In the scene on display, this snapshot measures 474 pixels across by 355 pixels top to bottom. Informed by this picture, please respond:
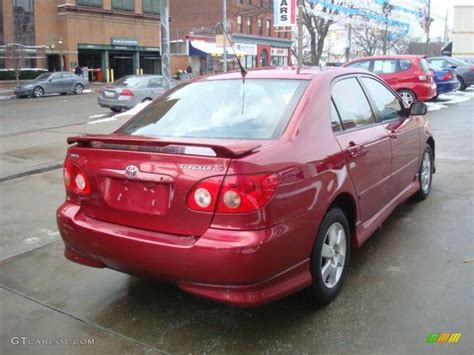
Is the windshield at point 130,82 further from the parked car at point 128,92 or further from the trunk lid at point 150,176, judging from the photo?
the trunk lid at point 150,176

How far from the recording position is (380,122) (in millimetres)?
4562

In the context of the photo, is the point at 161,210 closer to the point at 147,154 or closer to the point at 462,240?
the point at 147,154

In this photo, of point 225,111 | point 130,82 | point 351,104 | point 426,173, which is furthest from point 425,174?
point 130,82

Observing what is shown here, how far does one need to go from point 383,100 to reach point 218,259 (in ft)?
9.21

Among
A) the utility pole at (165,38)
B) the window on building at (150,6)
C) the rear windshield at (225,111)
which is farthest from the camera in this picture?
the window on building at (150,6)

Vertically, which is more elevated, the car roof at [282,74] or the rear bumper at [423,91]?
the car roof at [282,74]

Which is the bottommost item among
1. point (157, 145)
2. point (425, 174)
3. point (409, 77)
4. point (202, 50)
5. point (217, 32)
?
point (425, 174)

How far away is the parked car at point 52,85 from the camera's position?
28766 mm

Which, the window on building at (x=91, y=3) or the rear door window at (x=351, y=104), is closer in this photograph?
the rear door window at (x=351, y=104)

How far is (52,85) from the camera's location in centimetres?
2955

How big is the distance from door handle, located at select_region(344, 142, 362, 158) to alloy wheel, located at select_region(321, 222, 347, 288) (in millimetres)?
525

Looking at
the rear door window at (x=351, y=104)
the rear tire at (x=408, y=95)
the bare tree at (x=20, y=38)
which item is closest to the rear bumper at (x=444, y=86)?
the rear tire at (x=408, y=95)

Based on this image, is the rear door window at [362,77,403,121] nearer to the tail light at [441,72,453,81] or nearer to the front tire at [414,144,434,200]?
the front tire at [414,144,434,200]

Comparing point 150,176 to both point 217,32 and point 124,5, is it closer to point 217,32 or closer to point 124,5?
point 124,5
